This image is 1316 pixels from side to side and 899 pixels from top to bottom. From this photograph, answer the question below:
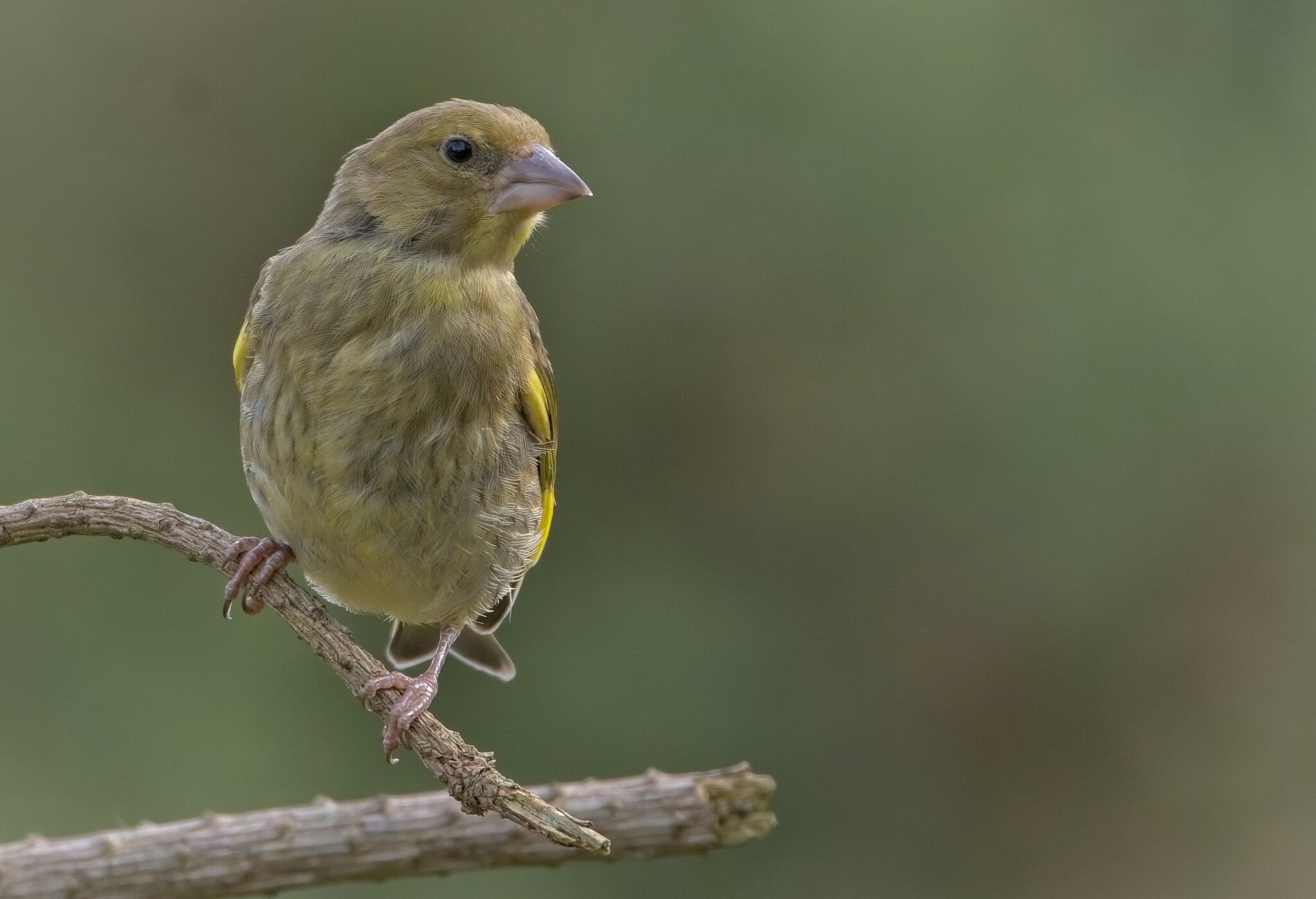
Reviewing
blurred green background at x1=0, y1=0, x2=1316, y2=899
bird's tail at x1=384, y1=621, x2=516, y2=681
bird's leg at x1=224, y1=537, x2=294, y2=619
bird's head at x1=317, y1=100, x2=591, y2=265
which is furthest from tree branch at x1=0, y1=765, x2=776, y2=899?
blurred green background at x1=0, y1=0, x2=1316, y2=899

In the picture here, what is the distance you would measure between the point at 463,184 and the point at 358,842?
4.95ft

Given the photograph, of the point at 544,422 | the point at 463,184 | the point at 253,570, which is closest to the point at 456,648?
the point at 544,422

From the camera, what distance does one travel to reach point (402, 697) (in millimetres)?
3393

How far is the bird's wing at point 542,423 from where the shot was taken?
3.91m

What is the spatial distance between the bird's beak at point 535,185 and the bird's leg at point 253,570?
36.9 inches

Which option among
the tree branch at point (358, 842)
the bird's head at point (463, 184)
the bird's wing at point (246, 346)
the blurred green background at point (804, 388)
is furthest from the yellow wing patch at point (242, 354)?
the blurred green background at point (804, 388)

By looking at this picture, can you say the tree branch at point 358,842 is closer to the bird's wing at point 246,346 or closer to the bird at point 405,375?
the bird at point 405,375

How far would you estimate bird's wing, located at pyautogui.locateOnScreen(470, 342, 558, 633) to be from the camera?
154 inches

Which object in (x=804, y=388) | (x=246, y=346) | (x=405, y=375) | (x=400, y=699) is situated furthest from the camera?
(x=804, y=388)

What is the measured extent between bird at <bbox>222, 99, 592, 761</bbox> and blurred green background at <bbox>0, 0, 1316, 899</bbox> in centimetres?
329

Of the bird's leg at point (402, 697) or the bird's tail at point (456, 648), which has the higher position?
the bird's tail at point (456, 648)

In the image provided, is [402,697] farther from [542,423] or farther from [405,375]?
[542,423]

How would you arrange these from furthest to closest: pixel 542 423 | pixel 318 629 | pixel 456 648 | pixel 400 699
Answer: pixel 456 648 → pixel 542 423 → pixel 400 699 → pixel 318 629

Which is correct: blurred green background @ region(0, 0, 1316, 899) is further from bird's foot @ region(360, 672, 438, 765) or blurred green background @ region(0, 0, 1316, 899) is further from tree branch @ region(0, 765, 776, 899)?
bird's foot @ region(360, 672, 438, 765)
